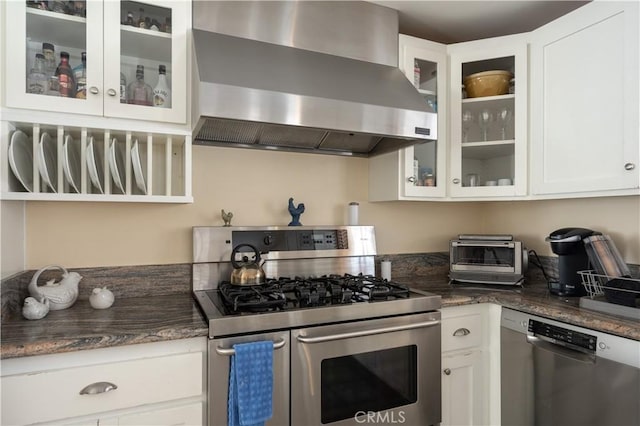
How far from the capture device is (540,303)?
1561mm

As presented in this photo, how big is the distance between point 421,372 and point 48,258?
1685mm

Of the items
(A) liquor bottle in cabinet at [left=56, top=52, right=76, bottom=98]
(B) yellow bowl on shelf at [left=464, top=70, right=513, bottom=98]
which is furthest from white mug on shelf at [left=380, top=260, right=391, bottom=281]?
(A) liquor bottle in cabinet at [left=56, top=52, right=76, bottom=98]

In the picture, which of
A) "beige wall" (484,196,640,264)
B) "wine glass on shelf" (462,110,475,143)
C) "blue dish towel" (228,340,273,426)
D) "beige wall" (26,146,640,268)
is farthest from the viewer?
"wine glass on shelf" (462,110,475,143)

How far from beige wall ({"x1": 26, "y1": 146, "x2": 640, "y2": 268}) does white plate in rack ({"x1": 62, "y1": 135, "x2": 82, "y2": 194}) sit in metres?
0.14

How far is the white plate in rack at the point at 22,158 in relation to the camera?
4.31 feet

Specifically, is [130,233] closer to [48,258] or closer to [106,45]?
[48,258]

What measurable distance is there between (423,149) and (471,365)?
1123 mm

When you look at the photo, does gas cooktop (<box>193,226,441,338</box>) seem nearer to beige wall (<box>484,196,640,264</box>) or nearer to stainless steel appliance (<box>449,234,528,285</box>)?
stainless steel appliance (<box>449,234,528,285</box>)

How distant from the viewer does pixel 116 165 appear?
4.88 feet

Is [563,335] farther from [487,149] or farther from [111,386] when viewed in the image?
[111,386]

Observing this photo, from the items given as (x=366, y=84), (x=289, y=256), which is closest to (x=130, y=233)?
(x=289, y=256)

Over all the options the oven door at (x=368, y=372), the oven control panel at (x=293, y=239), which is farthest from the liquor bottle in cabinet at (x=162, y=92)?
the oven door at (x=368, y=372)

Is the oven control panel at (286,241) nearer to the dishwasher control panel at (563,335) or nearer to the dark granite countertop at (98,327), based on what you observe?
the dark granite countertop at (98,327)

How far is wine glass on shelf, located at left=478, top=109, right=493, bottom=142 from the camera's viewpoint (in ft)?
6.58
